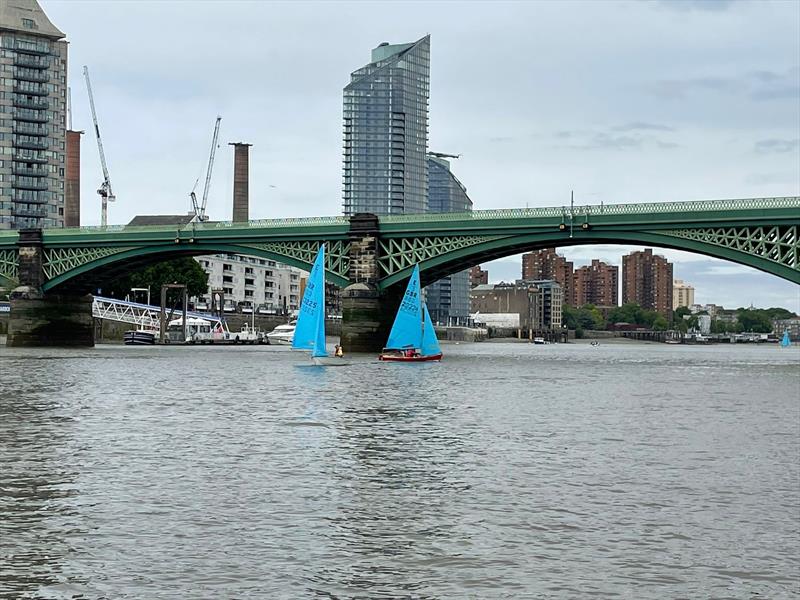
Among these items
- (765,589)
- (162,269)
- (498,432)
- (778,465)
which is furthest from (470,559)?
(162,269)

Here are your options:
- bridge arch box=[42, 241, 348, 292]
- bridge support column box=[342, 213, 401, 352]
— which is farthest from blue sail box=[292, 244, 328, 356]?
bridge arch box=[42, 241, 348, 292]

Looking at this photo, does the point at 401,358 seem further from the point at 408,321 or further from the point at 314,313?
the point at 314,313

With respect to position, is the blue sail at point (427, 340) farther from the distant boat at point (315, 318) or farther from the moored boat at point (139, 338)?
the moored boat at point (139, 338)

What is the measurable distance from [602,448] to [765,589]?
18540 mm

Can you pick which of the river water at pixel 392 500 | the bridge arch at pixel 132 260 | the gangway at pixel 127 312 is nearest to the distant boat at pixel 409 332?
the bridge arch at pixel 132 260

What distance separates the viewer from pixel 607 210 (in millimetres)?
103250

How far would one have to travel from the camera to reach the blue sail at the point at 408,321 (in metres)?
102

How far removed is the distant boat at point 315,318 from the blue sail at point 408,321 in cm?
876

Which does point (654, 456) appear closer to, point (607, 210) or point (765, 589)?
point (765, 589)

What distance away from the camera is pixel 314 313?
89.2 metres

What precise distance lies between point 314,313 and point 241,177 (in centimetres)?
10824

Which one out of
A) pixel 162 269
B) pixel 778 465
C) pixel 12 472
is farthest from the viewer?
pixel 162 269

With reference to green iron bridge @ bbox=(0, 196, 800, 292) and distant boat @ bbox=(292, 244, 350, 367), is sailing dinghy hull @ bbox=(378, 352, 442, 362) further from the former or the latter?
green iron bridge @ bbox=(0, 196, 800, 292)

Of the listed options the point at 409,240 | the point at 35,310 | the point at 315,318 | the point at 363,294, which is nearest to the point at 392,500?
the point at 315,318
